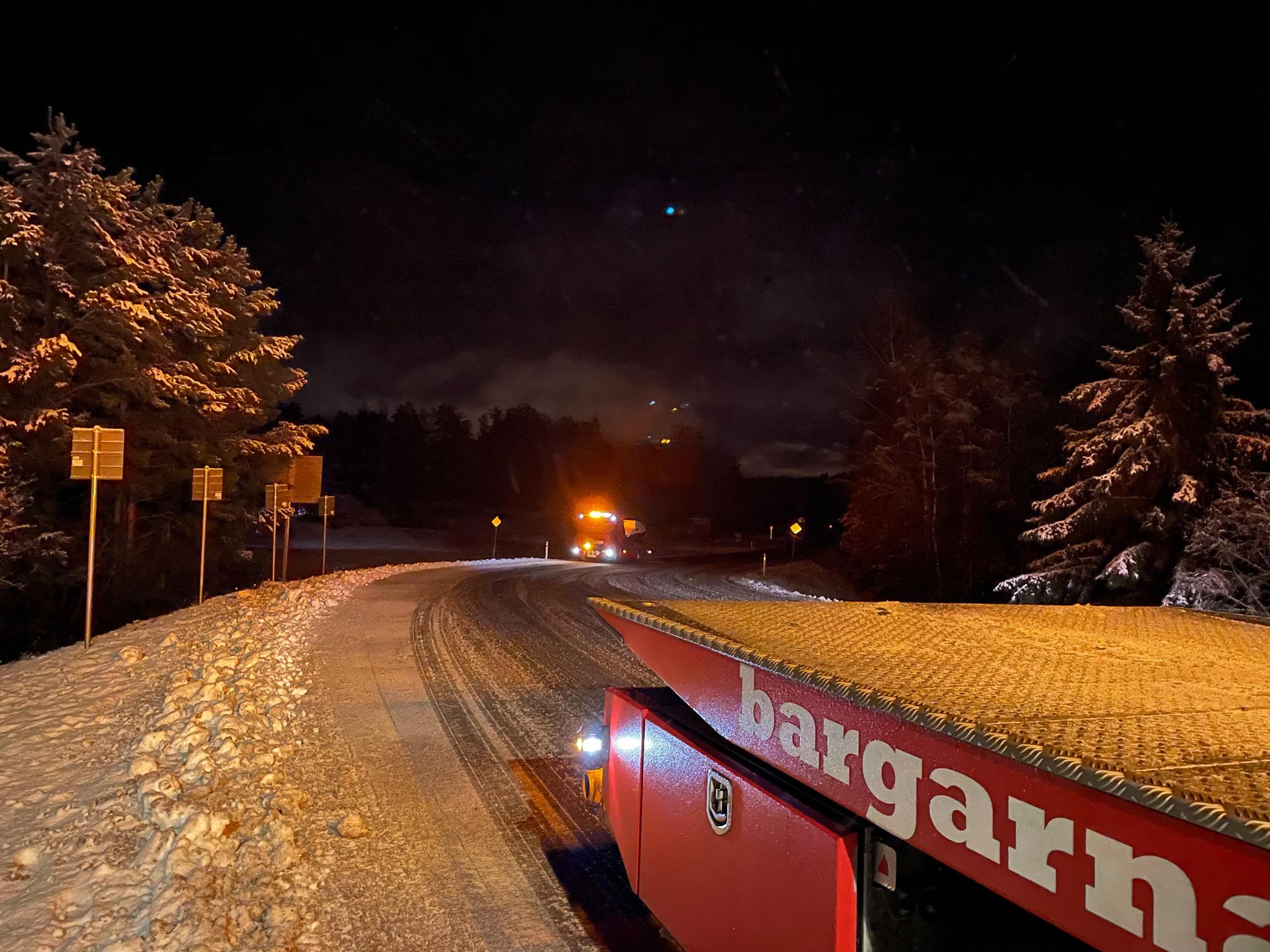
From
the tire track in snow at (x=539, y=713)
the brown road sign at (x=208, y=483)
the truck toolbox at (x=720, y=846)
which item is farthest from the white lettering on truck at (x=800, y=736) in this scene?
the brown road sign at (x=208, y=483)

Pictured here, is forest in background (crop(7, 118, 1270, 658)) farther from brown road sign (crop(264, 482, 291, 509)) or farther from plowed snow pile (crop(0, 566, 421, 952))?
plowed snow pile (crop(0, 566, 421, 952))

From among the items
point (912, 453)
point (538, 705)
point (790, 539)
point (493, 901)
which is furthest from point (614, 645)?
point (790, 539)

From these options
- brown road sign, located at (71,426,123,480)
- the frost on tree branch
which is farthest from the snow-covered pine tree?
brown road sign, located at (71,426,123,480)

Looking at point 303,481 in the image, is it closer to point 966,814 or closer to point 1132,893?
point 966,814

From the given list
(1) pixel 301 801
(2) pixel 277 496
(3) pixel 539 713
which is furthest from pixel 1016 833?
(2) pixel 277 496

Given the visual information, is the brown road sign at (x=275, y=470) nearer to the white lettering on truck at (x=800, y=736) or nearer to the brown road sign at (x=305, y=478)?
the brown road sign at (x=305, y=478)

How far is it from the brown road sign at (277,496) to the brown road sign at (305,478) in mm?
347

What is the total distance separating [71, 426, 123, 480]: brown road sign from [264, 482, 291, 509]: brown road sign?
34.3 feet

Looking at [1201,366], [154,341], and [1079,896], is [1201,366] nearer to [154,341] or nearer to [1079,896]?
[1079,896]

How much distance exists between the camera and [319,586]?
21.2m

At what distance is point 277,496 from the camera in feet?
76.9

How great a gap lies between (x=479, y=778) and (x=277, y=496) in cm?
1871

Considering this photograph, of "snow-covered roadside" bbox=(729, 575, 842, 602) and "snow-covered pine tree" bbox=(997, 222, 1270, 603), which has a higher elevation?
"snow-covered pine tree" bbox=(997, 222, 1270, 603)

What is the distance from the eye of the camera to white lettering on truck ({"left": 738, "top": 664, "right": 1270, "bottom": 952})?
1.71 meters
